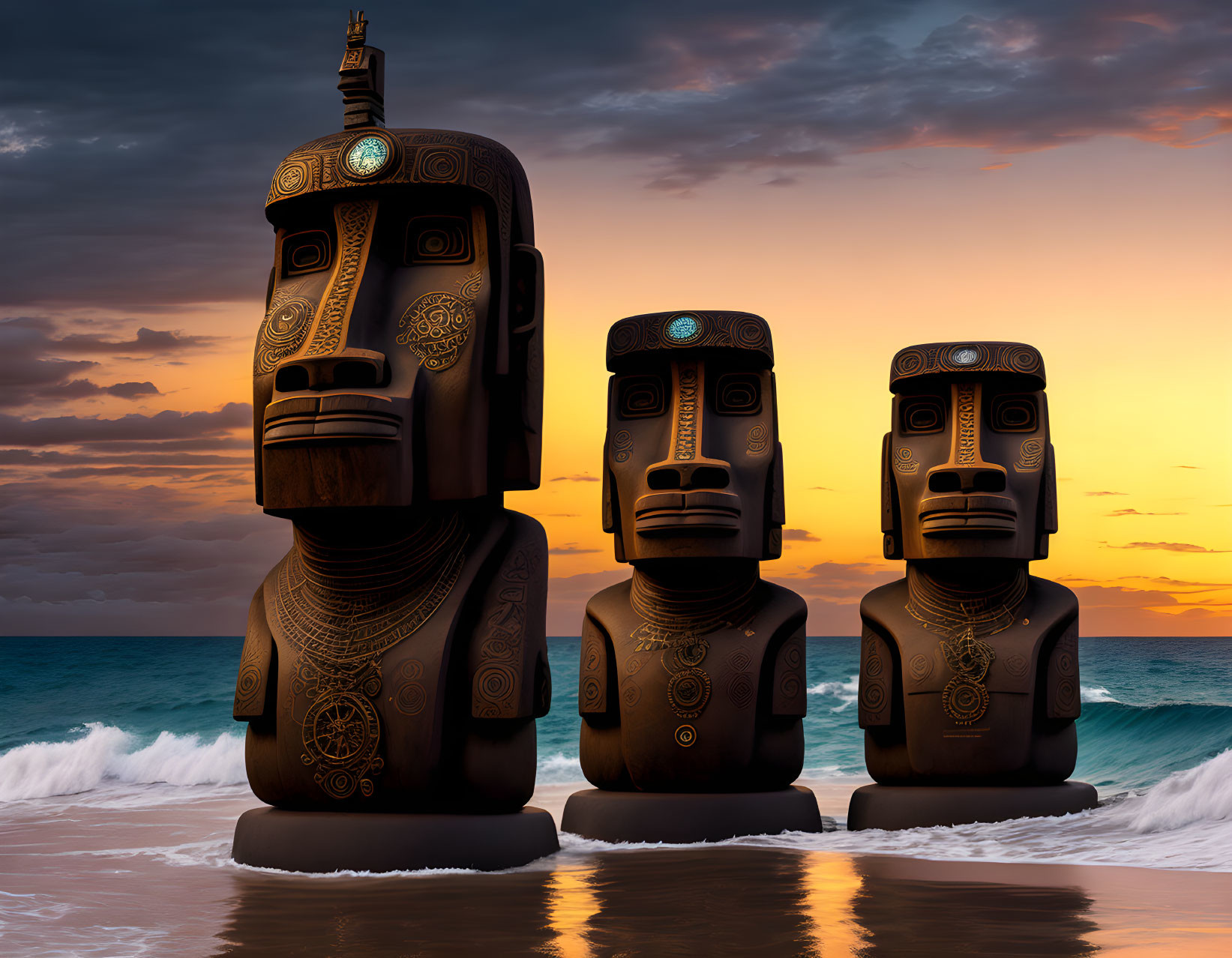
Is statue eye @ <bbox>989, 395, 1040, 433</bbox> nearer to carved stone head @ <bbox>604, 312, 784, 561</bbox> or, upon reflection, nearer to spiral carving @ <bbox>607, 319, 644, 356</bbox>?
carved stone head @ <bbox>604, 312, 784, 561</bbox>

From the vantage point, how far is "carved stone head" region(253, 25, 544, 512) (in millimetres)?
6617

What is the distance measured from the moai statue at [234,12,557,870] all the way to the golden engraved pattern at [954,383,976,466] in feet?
12.4

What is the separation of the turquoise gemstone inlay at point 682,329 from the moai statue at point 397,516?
2.16m

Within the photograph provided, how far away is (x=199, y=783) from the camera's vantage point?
58.1 ft

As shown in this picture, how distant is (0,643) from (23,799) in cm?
5238

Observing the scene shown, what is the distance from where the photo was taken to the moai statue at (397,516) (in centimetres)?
667

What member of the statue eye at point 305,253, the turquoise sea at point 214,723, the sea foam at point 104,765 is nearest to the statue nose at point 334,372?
the statue eye at point 305,253

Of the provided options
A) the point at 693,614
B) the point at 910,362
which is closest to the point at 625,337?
the point at 693,614

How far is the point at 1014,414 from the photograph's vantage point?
395 inches

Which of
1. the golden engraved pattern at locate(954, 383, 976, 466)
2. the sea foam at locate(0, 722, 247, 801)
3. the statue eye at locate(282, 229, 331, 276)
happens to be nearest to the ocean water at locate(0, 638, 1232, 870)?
the sea foam at locate(0, 722, 247, 801)

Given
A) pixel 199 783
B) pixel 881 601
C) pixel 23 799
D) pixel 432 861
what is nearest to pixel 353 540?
pixel 432 861

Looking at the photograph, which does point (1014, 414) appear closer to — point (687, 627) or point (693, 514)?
point (693, 514)

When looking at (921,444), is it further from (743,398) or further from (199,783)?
(199,783)

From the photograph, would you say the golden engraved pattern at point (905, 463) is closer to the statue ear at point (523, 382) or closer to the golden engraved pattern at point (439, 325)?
the statue ear at point (523, 382)
